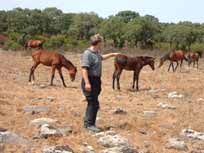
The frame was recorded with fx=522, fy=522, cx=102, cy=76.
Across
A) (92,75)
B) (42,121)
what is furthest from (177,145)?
(42,121)

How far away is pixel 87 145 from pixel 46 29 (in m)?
71.2

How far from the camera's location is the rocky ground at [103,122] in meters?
8.52

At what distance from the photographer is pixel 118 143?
8617 millimetres

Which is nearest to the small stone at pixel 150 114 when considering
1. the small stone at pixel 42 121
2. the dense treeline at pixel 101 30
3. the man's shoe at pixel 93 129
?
the man's shoe at pixel 93 129

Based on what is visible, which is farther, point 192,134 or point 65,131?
point 192,134

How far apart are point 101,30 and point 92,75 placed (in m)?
61.4

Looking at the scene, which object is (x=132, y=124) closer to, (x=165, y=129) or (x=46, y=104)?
(x=165, y=129)

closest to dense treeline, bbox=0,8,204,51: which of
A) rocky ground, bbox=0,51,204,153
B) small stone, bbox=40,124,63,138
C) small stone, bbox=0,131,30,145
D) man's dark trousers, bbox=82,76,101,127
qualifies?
rocky ground, bbox=0,51,204,153

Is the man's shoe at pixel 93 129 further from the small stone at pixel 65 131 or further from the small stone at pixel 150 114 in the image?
the small stone at pixel 150 114

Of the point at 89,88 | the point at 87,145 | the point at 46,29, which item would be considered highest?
the point at 46,29

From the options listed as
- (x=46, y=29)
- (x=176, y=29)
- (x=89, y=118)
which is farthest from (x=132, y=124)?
(x=46, y=29)

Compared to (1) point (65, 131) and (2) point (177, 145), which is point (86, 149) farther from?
(2) point (177, 145)

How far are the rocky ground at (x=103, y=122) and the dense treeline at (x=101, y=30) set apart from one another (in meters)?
40.1

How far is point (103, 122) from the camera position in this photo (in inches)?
423
